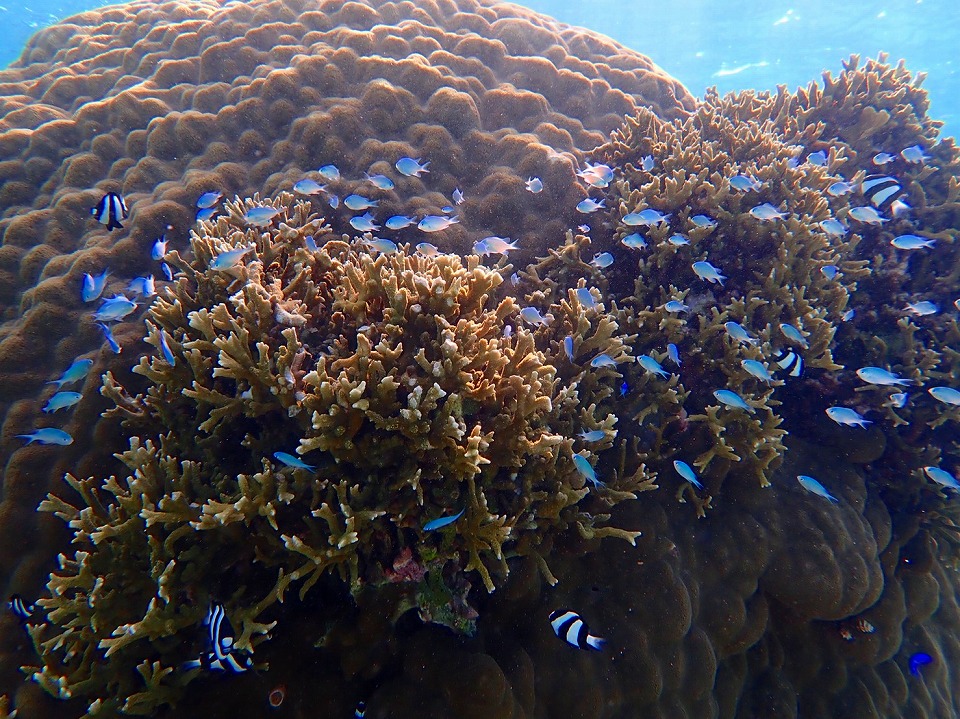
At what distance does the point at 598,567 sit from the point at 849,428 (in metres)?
3.16

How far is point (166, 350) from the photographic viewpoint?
10.5 feet

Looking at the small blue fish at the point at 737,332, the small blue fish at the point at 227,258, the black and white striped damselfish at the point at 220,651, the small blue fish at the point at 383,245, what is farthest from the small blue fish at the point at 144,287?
the small blue fish at the point at 737,332

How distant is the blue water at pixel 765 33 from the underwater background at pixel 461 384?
2287 cm

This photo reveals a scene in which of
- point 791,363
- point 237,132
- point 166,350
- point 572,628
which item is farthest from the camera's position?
point 237,132

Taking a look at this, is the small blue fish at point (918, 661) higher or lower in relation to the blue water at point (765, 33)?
lower

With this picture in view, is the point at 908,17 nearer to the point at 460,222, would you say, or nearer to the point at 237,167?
the point at 460,222

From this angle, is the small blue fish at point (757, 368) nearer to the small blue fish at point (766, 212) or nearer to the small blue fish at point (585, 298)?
the small blue fish at point (585, 298)

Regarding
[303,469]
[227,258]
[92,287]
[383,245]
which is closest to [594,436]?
[303,469]

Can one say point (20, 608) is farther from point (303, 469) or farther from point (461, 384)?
point (461, 384)

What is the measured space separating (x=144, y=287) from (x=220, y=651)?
3003 millimetres

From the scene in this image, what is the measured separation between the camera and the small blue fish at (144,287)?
3775mm

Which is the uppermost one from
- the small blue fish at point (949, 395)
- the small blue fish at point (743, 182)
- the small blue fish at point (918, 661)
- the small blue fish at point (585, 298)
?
the small blue fish at point (743, 182)

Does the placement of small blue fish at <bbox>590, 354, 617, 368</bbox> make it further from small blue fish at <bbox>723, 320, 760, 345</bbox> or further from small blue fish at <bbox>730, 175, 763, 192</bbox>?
small blue fish at <bbox>730, 175, 763, 192</bbox>

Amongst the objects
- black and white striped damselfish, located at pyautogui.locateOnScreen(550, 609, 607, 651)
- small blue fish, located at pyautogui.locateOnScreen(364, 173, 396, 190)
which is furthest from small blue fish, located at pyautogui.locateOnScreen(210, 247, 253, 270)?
black and white striped damselfish, located at pyautogui.locateOnScreen(550, 609, 607, 651)
